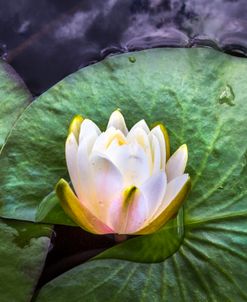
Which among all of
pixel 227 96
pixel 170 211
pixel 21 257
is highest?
pixel 227 96

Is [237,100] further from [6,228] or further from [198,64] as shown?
[6,228]

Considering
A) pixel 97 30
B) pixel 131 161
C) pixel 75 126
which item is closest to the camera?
pixel 131 161

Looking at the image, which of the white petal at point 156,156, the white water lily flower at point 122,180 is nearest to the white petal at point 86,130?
the white water lily flower at point 122,180

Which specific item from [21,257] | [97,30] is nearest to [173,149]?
[21,257]

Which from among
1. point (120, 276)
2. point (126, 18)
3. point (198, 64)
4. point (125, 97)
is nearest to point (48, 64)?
point (126, 18)

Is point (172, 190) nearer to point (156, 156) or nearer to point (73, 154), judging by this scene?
point (156, 156)

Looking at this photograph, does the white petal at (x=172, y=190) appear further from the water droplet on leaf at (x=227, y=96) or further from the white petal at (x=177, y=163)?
the water droplet on leaf at (x=227, y=96)
